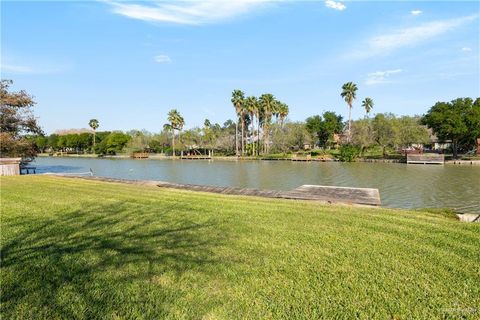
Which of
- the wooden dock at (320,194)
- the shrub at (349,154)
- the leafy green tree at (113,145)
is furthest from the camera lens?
the leafy green tree at (113,145)

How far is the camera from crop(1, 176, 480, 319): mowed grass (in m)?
3.16

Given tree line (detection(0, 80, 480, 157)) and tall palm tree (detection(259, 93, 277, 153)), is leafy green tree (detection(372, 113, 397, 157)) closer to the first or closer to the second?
tree line (detection(0, 80, 480, 157))

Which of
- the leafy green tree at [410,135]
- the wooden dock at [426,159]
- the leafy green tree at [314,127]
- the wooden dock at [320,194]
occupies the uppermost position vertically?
the leafy green tree at [314,127]

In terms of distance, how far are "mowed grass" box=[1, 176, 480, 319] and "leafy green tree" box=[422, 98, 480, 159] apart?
188 feet

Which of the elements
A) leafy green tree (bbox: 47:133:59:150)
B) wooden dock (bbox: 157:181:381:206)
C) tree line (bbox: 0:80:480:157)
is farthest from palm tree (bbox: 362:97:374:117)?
leafy green tree (bbox: 47:133:59:150)

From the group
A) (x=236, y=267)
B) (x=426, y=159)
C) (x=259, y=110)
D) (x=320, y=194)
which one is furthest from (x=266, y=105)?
(x=236, y=267)

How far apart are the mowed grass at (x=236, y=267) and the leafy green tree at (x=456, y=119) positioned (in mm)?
57426

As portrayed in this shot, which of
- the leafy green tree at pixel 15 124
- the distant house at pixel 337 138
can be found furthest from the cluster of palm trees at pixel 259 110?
the leafy green tree at pixel 15 124

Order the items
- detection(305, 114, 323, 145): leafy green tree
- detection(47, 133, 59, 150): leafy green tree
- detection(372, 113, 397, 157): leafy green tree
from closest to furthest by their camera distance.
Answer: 1. detection(372, 113, 397, 157): leafy green tree
2. detection(305, 114, 323, 145): leafy green tree
3. detection(47, 133, 59, 150): leafy green tree

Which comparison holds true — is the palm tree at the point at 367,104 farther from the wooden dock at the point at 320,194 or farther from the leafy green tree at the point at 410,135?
the wooden dock at the point at 320,194

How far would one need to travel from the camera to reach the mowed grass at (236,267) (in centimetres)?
316

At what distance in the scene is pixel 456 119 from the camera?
54.6m

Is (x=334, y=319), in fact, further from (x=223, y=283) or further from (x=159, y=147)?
(x=159, y=147)

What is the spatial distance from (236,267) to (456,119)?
62302 mm
